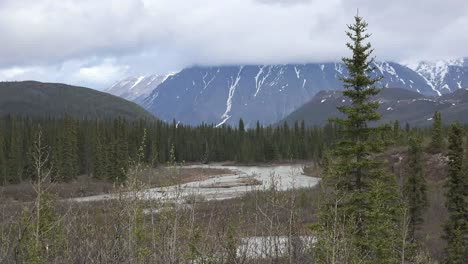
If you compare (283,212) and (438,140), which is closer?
(283,212)

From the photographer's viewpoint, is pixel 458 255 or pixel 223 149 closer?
pixel 458 255

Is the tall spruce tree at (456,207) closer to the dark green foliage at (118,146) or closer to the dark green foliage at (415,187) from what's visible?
the dark green foliage at (415,187)

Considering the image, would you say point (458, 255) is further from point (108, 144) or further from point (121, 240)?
point (108, 144)

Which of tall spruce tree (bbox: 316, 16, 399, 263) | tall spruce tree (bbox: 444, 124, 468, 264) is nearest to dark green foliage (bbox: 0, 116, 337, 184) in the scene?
tall spruce tree (bbox: 444, 124, 468, 264)

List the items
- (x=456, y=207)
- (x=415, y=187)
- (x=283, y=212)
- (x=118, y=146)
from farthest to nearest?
(x=118, y=146) < (x=283, y=212) < (x=415, y=187) < (x=456, y=207)

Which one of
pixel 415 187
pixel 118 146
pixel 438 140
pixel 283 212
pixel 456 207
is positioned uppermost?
pixel 438 140

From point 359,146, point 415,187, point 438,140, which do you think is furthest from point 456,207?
point 438,140

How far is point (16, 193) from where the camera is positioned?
60.1m

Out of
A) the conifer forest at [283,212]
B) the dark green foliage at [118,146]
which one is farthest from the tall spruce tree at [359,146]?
the dark green foliage at [118,146]

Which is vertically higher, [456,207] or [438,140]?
[438,140]

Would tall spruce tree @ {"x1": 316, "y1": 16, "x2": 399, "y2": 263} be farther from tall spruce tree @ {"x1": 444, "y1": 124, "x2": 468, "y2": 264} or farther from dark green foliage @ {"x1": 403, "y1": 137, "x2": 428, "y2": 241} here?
dark green foliage @ {"x1": 403, "y1": 137, "x2": 428, "y2": 241}

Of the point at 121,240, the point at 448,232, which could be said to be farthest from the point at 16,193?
the point at 121,240

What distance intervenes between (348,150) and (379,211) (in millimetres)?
2998

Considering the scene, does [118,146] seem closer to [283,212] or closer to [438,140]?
[438,140]
